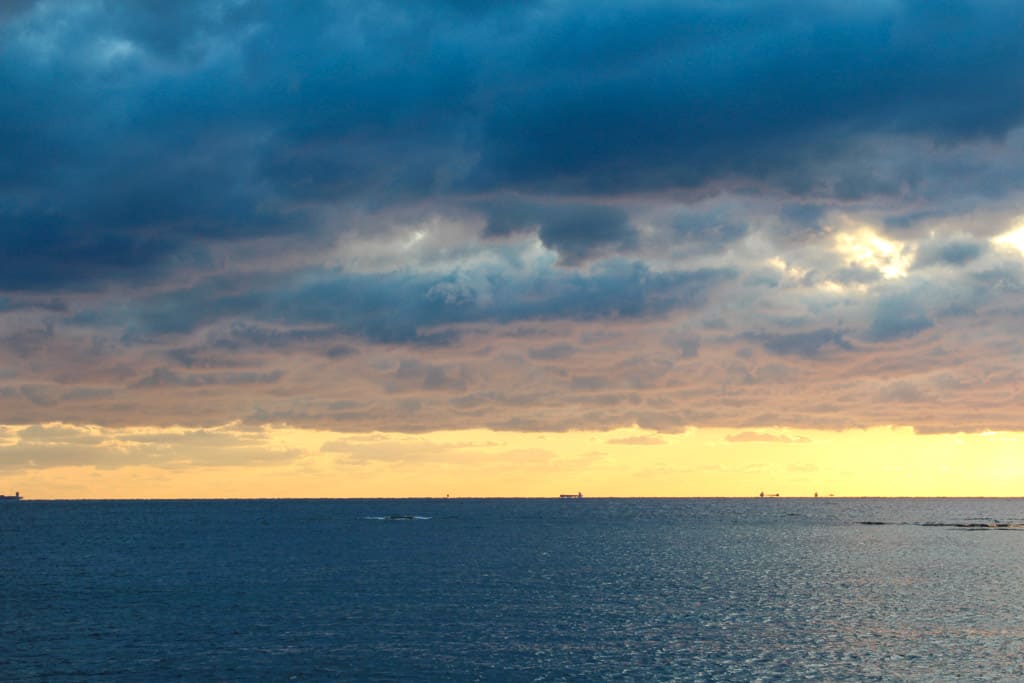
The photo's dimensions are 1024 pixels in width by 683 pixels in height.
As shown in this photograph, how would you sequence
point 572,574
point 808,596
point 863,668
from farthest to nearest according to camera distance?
point 572,574, point 808,596, point 863,668

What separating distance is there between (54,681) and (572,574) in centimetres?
8271

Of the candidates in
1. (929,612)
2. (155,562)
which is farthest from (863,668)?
(155,562)

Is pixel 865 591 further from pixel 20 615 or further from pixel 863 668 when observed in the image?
pixel 20 615

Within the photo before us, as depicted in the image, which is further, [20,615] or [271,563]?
[271,563]

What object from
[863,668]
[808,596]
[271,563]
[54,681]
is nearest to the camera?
[54,681]

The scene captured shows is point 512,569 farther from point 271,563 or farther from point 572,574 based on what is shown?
point 271,563

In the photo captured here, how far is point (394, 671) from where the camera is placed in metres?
68.9

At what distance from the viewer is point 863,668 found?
7069 cm

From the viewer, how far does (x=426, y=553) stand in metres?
173

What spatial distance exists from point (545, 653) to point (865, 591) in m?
57.3

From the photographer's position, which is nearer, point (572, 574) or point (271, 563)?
A: point (572, 574)

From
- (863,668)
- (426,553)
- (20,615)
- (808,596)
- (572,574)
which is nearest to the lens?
(863,668)

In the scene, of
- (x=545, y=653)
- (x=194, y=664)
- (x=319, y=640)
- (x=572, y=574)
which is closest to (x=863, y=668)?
(x=545, y=653)

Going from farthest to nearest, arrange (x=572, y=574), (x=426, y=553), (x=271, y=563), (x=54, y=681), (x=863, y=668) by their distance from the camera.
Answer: (x=426, y=553), (x=271, y=563), (x=572, y=574), (x=863, y=668), (x=54, y=681)
